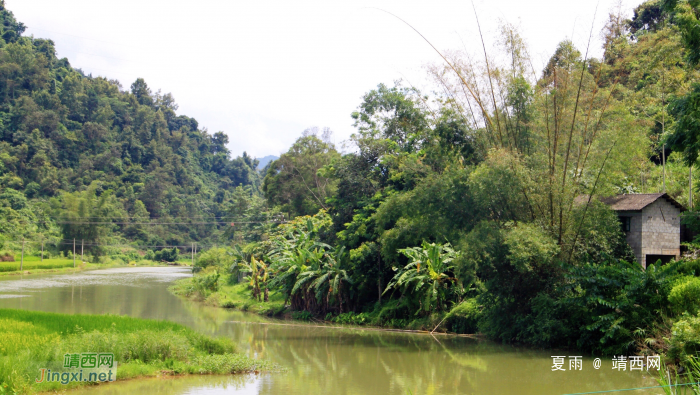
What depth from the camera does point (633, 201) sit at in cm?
1345

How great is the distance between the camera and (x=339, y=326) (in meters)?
18.4

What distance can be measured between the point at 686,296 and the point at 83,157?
229ft

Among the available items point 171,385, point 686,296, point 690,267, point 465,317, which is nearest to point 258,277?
point 465,317

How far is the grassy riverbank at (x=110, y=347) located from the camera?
788 centimetres

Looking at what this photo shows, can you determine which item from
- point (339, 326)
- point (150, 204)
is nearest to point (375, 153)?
point (339, 326)

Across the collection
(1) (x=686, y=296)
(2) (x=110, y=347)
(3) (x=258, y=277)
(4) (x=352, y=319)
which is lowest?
(4) (x=352, y=319)

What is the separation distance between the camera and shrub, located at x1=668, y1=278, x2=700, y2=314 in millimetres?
9211

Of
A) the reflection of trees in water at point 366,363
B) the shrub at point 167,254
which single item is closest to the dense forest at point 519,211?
the reflection of trees in water at point 366,363

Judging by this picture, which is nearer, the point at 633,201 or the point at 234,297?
the point at 633,201

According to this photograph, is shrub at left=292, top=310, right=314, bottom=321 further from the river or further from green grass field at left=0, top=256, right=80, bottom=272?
green grass field at left=0, top=256, right=80, bottom=272

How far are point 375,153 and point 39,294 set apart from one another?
60.7ft

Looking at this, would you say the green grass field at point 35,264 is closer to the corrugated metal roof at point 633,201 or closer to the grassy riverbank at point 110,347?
the grassy riverbank at point 110,347

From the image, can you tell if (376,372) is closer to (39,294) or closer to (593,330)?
(593,330)

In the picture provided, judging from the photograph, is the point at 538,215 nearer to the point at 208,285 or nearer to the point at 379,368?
the point at 379,368
